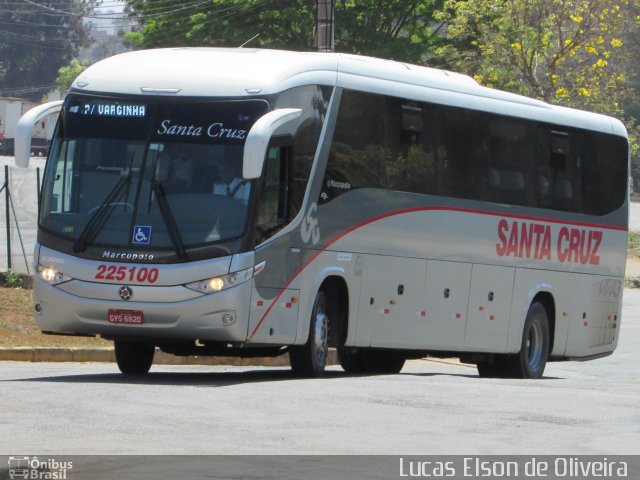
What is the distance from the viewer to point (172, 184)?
15.3m

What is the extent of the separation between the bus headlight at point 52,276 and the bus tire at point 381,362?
6.42 meters

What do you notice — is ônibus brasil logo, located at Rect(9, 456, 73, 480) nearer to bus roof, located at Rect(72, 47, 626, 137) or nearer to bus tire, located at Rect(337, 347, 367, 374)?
bus roof, located at Rect(72, 47, 626, 137)

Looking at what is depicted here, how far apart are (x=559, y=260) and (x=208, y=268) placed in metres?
7.86

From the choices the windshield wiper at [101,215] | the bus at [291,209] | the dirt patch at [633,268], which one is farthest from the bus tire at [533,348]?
the dirt patch at [633,268]

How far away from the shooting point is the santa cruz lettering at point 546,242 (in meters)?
20.2

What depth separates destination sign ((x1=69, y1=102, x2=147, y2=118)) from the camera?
15.6 m

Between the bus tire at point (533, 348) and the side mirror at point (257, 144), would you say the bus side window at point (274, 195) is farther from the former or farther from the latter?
the bus tire at point (533, 348)

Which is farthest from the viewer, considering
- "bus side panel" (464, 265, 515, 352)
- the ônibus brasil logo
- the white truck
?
the white truck

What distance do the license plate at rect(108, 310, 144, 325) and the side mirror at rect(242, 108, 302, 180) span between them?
1.73m

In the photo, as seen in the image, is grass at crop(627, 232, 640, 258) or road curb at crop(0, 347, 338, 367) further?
grass at crop(627, 232, 640, 258)

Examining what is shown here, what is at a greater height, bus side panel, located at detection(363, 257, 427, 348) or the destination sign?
the destination sign

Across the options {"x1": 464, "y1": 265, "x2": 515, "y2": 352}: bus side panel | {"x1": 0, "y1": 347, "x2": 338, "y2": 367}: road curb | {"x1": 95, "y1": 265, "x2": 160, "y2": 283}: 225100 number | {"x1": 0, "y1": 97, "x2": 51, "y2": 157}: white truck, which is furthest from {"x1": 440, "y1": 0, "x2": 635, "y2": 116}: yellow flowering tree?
{"x1": 0, "y1": 97, "x2": 51, "y2": 157}: white truck

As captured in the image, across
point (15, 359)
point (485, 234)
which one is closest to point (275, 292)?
point (485, 234)

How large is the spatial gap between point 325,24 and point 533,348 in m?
9.34
